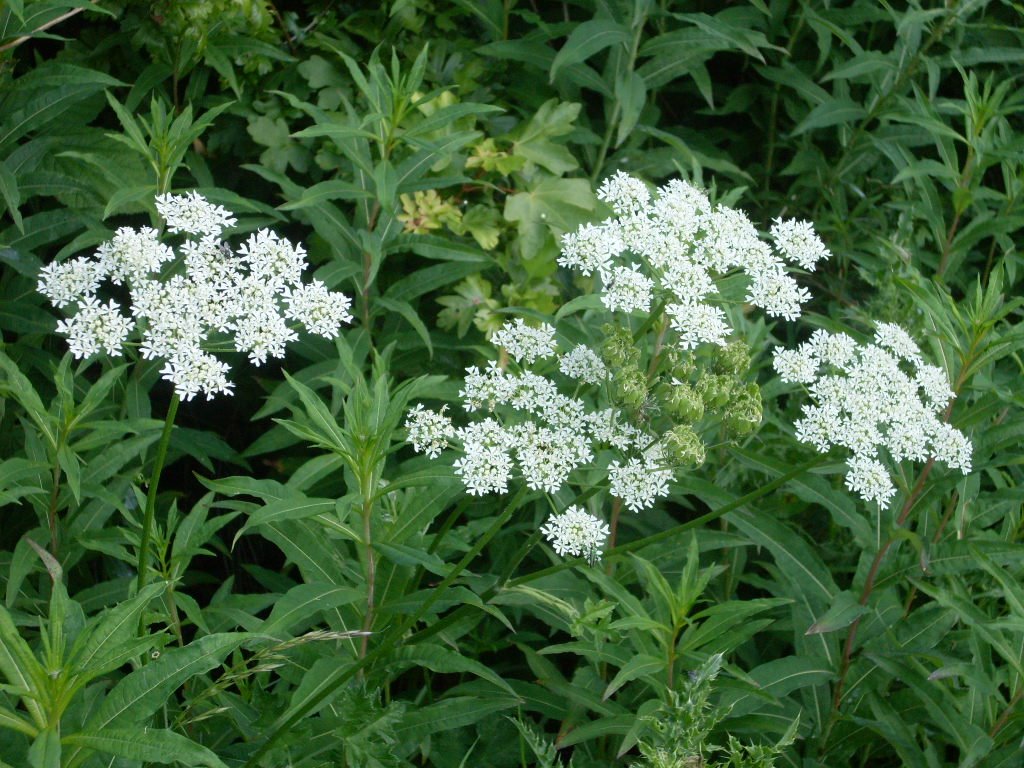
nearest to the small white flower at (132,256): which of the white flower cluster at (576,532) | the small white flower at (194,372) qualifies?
the small white flower at (194,372)

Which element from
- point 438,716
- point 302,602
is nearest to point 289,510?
point 302,602

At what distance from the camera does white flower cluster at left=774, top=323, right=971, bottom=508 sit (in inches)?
102

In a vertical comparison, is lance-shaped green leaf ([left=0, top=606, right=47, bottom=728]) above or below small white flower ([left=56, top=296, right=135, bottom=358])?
below

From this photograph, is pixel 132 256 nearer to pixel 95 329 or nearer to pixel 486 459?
pixel 95 329

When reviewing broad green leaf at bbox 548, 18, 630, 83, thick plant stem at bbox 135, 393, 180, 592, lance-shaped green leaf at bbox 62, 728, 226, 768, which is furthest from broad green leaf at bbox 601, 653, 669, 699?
broad green leaf at bbox 548, 18, 630, 83

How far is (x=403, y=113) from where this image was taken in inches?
130

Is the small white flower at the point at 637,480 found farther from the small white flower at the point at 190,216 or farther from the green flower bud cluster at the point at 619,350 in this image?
the small white flower at the point at 190,216

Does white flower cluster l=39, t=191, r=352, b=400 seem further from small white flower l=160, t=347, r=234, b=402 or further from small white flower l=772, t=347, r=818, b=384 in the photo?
small white flower l=772, t=347, r=818, b=384

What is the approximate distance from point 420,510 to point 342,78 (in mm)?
2029

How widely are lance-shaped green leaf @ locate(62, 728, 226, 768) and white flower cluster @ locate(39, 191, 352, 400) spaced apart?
62 centimetres

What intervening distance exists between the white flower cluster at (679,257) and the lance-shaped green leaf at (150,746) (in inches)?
50.6

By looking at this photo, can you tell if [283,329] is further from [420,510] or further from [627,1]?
[627,1]

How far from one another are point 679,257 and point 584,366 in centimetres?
34

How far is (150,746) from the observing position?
72.6 inches
